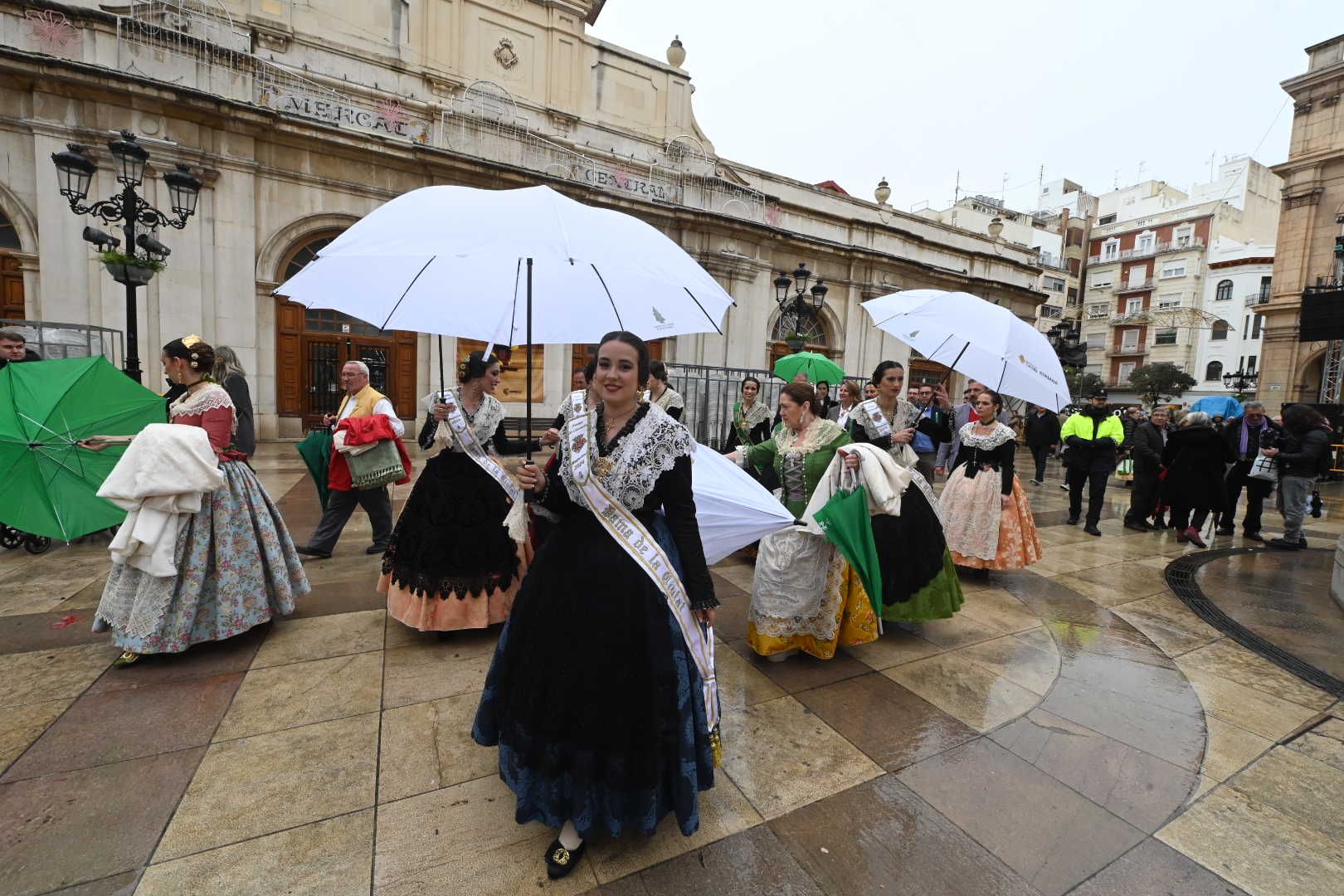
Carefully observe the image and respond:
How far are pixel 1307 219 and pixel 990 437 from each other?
3211 centimetres

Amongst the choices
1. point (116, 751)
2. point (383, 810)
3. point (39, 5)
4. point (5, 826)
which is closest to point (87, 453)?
point (116, 751)

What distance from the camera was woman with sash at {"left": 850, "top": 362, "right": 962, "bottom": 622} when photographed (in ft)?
12.9

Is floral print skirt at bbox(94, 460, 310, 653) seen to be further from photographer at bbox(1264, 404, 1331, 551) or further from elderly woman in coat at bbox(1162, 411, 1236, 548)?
photographer at bbox(1264, 404, 1331, 551)

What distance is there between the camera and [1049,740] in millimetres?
2920

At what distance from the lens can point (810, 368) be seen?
8.12 m

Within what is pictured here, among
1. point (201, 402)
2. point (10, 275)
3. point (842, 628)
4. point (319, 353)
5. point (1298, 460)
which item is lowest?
point (842, 628)

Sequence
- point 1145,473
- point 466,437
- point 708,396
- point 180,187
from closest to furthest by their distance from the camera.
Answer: point 466,437
point 180,187
point 1145,473
point 708,396

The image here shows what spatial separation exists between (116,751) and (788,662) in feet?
10.9

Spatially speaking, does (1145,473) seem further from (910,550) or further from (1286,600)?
(910,550)

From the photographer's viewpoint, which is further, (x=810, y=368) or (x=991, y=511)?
(x=810, y=368)

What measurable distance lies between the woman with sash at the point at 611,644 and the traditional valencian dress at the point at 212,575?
236cm

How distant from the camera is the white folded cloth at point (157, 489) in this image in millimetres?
3074

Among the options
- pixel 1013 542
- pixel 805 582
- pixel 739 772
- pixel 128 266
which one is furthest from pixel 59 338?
pixel 1013 542

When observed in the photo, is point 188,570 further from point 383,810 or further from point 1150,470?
point 1150,470
